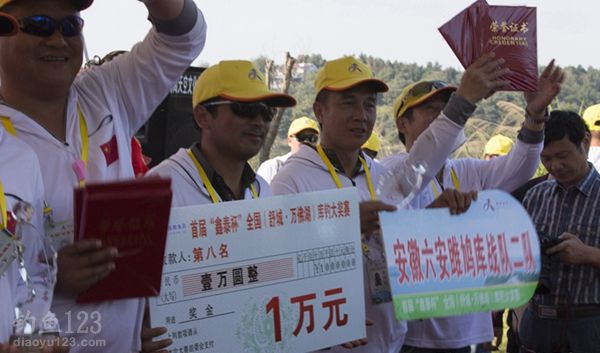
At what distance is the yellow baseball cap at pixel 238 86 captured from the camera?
3.21 meters

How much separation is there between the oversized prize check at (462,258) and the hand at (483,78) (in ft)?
1.35

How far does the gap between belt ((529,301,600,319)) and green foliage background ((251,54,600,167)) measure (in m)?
1.06

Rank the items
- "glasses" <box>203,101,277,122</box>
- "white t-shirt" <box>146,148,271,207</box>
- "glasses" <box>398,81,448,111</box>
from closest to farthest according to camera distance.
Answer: "white t-shirt" <box>146,148,271,207</box> → "glasses" <box>203,101,277,122</box> → "glasses" <box>398,81,448,111</box>

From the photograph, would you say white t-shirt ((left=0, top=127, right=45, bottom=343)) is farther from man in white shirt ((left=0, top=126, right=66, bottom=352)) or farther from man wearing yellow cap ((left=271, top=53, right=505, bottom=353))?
man wearing yellow cap ((left=271, top=53, right=505, bottom=353))

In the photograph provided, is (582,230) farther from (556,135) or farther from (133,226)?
(133,226)

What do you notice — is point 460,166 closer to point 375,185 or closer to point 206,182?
point 375,185

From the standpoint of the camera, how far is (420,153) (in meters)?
3.48

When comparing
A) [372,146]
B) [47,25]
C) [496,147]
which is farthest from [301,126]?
[47,25]

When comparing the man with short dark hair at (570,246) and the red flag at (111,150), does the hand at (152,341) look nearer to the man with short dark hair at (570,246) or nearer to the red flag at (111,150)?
the red flag at (111,150)

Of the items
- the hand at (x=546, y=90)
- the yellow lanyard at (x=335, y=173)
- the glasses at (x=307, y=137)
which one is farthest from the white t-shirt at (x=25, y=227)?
the glasses at (x=307, y=137)

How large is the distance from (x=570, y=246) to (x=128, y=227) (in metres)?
2.35

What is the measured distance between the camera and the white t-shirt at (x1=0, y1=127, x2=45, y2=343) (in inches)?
78.7

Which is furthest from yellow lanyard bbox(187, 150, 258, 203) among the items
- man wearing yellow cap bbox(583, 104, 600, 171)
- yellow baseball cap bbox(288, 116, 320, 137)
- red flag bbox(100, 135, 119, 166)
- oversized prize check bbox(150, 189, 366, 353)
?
yellow baseball cap bbox(288, 116, 320, 137)

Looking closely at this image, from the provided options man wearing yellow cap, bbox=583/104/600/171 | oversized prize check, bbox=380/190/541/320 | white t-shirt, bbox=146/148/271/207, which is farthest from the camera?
man wearing yellow cap, bbox=583/104/600/171
